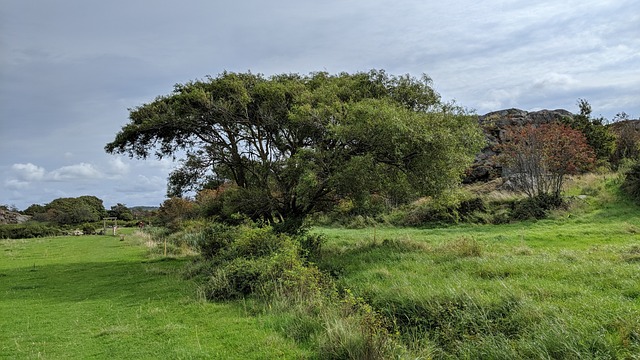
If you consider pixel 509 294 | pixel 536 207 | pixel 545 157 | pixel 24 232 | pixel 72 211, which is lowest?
pixel 509 294

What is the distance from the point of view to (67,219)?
3086 inches

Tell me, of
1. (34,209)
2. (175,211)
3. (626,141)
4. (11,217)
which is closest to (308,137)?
(175,211)

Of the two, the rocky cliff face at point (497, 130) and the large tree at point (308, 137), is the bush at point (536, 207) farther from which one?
the rocky cliff face at point (497, 130)

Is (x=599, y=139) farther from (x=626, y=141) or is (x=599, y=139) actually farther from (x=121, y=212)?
(x=121, y=212)

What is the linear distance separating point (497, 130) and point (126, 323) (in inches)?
1685

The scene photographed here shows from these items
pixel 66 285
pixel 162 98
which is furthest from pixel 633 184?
pixel 66 285

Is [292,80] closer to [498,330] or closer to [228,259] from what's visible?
[228,259]

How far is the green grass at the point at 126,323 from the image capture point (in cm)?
759

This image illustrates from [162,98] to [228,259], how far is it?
975 centimetres

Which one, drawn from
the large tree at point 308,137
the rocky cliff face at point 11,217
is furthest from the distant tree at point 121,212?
the large tree at point 308,137

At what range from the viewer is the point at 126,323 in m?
9.59

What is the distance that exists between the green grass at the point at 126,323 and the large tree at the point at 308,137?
593 cm

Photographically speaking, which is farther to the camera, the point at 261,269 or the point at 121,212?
the point at 121,212

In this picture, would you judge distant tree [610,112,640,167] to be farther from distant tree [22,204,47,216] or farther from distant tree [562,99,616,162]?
distant tree [22,204,47,216]
